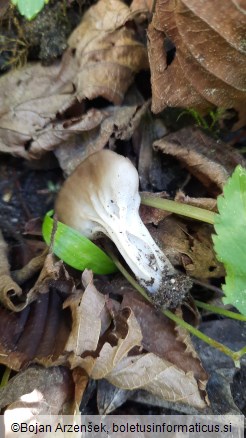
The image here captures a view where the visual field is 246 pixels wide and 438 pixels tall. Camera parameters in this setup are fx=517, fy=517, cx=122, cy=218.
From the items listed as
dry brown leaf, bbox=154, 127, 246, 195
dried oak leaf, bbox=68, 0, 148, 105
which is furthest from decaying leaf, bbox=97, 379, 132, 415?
dried oak leaf, bbox=68, 0, 148, 105

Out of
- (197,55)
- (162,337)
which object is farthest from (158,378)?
(197,55)

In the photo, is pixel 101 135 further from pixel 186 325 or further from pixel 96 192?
pixel 186 325

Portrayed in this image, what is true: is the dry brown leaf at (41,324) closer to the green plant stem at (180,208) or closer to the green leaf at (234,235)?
the green plant stem at (180,208)

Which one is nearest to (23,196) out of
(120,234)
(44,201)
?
(44,201)

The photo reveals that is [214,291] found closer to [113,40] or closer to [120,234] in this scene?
[120,234]

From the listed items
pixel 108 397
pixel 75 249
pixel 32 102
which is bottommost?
pixel 108 397

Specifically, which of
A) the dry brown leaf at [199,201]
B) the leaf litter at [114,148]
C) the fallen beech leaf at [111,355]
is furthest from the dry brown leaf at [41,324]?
the dry brown leaf at [199,201]
